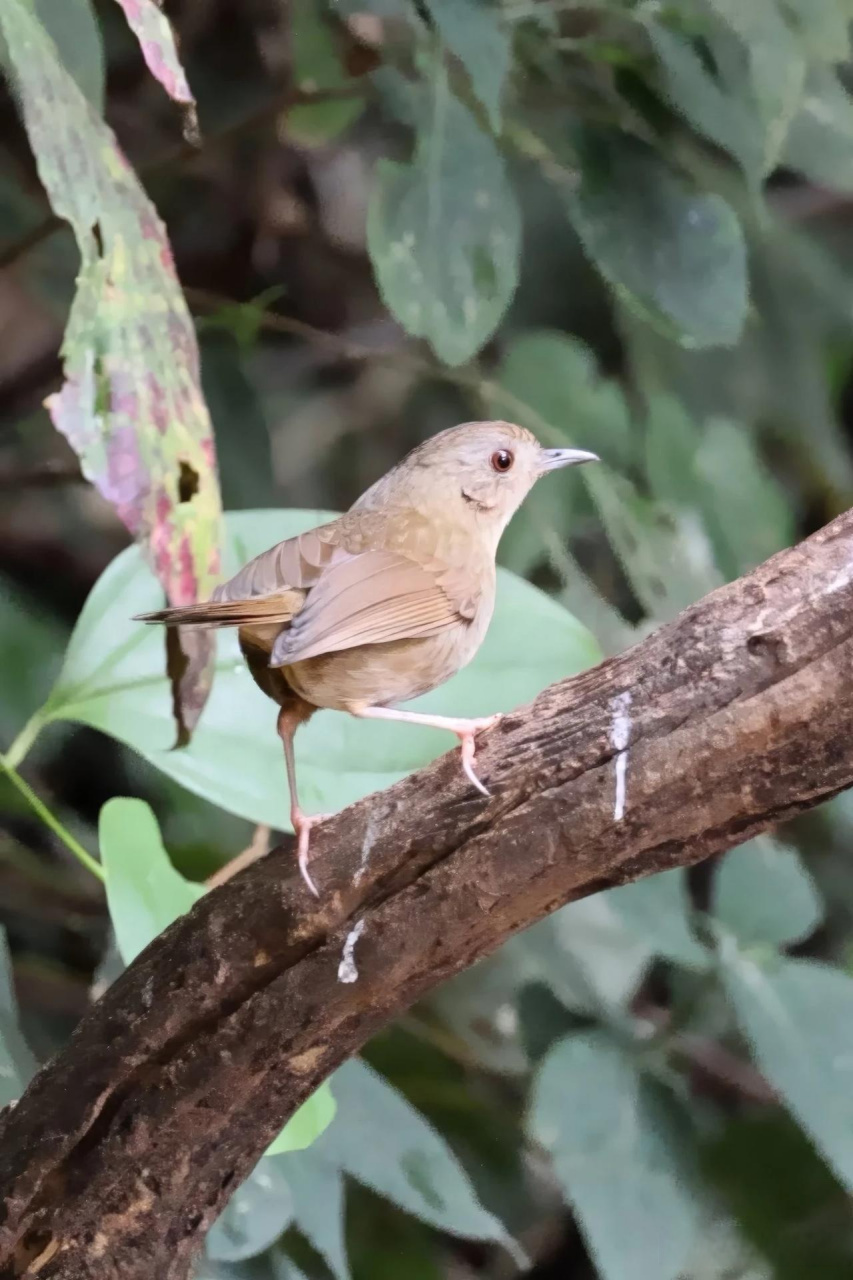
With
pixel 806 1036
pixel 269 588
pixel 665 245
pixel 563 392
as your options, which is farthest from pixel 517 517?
pixel 269 588

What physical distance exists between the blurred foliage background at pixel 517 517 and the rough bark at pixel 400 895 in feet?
0.30

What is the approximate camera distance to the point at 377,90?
Answer: 5.01 ft

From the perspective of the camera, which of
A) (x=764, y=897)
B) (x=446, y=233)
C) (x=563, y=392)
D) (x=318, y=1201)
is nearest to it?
(x=318, y=1201)

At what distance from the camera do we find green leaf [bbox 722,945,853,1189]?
1248 millimetres

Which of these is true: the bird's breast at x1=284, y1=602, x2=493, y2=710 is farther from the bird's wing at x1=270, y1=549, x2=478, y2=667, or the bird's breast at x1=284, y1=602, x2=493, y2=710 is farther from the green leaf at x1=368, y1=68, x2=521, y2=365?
the green leaf at x1=368, y1=68, x2=521, y2=365

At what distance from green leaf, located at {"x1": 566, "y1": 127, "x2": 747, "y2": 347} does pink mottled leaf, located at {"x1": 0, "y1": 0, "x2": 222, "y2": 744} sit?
73 centimetres

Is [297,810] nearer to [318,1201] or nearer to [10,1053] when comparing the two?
[10,1053]

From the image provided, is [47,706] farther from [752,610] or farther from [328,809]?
[752,610]

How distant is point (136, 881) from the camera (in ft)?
3.30

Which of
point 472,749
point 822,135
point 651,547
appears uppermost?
point 822,135

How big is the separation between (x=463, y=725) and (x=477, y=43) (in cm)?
72

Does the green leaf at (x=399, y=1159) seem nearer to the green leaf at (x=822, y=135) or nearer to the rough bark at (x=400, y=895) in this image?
the rough bark at (x=400, y=895)

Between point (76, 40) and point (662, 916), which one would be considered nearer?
point (76, 40)

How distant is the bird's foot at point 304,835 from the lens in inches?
35.2
